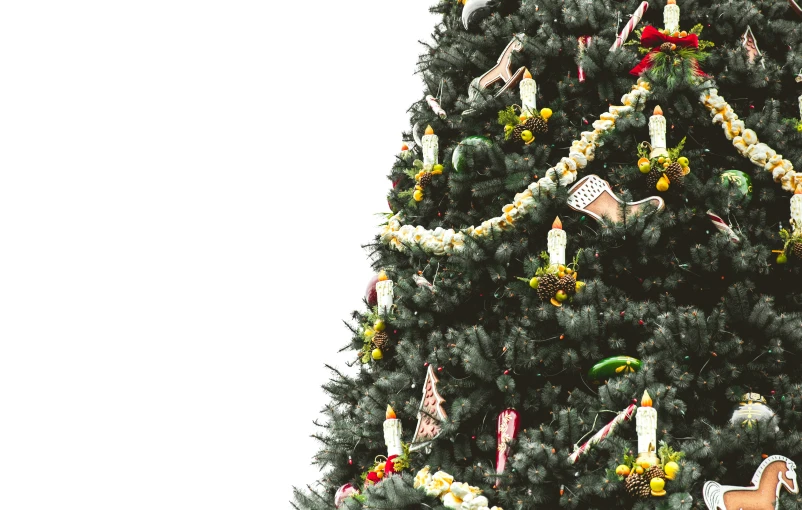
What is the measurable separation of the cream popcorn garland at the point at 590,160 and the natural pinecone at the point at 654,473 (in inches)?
47.6

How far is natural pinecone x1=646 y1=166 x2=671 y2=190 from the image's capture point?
399 centimetres

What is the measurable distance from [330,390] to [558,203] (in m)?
1.36

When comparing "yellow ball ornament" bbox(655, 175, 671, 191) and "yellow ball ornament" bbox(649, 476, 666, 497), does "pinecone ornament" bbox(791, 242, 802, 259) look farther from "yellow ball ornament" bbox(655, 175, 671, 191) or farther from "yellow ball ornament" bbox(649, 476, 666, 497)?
"yellow ball ornament" bbox(649, 476, 666, 497)


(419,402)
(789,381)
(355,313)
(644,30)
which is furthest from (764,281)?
(355,313)

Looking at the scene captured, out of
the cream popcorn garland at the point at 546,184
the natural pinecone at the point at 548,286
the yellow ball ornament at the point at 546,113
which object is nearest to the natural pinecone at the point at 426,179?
the cream popcorn garland at the point at 546,184

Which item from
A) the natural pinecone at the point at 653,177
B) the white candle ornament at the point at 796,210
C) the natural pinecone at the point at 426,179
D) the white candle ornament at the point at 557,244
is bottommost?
the white candle ornament at the point at 796,210

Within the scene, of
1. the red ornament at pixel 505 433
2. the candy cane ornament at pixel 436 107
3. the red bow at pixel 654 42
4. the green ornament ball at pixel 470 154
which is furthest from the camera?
the candy cane ornament at pixel 436 107

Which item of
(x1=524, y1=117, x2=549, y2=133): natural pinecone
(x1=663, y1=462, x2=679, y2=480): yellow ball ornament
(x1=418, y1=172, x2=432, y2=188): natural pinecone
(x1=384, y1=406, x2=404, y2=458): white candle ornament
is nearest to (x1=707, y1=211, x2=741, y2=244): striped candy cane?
(x1=524, y1=117, x2=549, y2=133): natural pinecone

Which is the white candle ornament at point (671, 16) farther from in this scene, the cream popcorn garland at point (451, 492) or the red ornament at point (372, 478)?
the red ornament at point (372, 478)

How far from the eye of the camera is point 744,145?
4.16m

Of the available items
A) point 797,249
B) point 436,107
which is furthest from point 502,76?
point 797,249

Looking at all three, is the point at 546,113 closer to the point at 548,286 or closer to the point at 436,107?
the point at 436,107

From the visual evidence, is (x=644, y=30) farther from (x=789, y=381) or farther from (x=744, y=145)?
(x=789, y=381)

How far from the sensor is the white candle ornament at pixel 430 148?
452 centimetres
